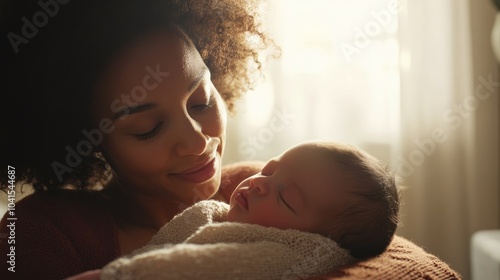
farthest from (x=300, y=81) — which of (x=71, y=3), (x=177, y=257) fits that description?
(x=177, y=257)

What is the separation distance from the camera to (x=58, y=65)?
1176 mm

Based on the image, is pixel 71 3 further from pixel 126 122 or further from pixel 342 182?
pixel 342 182

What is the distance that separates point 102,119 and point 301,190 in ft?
1.53

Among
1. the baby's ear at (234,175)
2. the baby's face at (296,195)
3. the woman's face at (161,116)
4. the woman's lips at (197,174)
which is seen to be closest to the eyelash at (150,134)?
the woman's face at (161,116)

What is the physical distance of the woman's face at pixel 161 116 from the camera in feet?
3.75

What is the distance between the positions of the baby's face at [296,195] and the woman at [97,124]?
0.15 metres

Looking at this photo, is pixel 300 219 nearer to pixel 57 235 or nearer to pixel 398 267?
pixel 398 267

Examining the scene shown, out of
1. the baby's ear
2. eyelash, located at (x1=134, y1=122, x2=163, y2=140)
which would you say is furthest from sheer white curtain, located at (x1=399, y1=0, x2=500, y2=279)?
eyelash, located at (x1=134, y1=122, x2=163, y2=140)

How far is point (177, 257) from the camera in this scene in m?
0.85

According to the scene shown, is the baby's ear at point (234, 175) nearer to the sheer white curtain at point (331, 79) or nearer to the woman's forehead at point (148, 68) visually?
the woman's forehead at point (148, 68)

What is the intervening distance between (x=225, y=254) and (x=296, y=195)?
252 millimetres

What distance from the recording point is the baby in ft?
3.04

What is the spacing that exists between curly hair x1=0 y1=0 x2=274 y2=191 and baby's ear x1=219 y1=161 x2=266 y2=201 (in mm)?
336

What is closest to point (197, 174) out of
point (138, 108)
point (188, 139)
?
point (188, 139)
